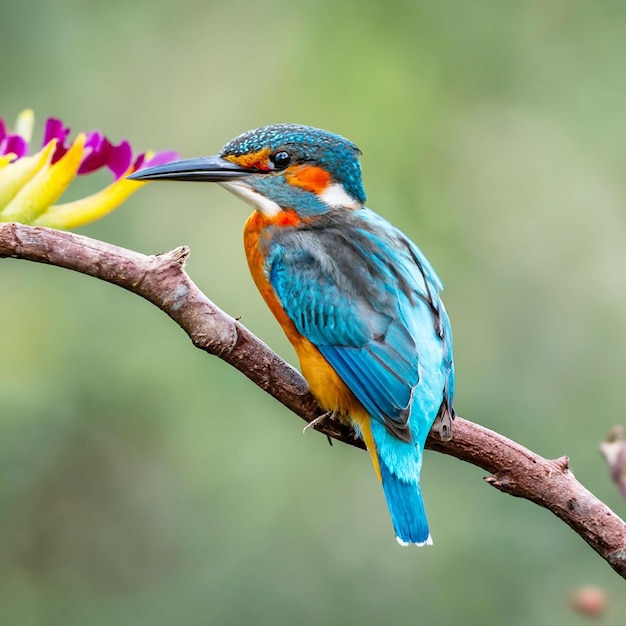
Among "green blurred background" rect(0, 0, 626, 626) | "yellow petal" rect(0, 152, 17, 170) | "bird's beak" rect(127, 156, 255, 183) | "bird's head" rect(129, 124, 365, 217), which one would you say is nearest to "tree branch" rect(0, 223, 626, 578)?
"yellow petal" rect(0, 152, 17, 170)

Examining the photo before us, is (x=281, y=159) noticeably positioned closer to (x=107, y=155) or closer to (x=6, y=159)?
(x=107, y=155)

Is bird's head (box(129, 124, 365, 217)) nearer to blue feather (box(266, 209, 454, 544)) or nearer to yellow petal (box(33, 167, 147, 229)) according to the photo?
blue feather (box(266, 209, 454, 544))

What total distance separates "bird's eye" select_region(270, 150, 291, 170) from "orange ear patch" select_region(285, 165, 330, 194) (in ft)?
0.07

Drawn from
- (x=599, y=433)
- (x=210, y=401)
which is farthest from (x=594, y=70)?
(x=210, y=401)

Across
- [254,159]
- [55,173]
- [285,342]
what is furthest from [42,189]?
[285,342]

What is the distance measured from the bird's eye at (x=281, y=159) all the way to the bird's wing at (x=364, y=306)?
0.17 m

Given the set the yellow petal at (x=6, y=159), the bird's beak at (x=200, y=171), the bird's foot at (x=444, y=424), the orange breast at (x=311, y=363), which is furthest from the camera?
the orange breast at (x=311, y=363)

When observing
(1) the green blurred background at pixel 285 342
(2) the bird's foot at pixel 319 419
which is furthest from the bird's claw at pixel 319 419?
(1) the green blurred background at pixel 285 342

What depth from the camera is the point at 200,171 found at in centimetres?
277

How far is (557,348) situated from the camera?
183 inches

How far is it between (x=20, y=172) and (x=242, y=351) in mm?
569

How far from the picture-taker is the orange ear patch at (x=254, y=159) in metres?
2.88

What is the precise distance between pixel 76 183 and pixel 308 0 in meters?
1.46

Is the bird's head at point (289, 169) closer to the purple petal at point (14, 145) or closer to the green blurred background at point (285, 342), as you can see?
the purple petal at point (14, 145)
